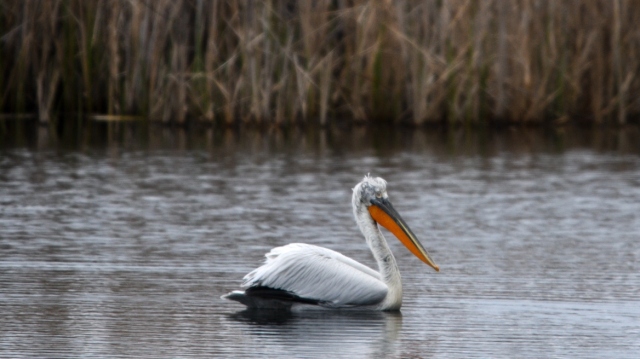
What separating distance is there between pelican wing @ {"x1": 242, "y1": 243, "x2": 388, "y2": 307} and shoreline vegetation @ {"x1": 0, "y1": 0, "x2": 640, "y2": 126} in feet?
25.8

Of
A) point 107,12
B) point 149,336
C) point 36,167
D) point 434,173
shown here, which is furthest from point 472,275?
point 107,12

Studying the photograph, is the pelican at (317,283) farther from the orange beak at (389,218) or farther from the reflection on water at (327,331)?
the orange beak at (389,218)

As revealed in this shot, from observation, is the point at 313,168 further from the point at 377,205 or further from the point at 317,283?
the point at 317,283

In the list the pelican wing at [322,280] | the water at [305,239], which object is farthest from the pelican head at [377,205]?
the pelican wing at [322,280]

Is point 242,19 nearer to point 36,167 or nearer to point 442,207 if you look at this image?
point 36,167

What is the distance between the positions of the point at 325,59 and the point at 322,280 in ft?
26.3

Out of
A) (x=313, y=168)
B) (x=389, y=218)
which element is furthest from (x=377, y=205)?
(x=313, y=168)

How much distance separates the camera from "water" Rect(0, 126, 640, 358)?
511 cm

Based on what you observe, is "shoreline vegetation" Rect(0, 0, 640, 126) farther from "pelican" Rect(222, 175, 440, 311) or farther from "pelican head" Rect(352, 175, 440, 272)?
"pelican" Rect(222, 175, 440, 311)

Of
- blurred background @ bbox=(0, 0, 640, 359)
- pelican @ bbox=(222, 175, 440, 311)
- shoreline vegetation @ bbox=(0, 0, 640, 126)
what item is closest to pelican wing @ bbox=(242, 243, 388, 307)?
pelican @ bbox=(222, 175, 440, 311)

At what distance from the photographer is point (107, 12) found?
557 inches

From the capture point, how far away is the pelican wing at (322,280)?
5.67 m

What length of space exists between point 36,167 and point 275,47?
348 cm

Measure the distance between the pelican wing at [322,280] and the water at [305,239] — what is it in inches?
3.6
